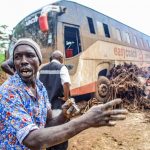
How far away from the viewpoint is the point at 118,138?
5.49m

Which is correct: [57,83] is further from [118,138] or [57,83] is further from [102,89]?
[102,89]

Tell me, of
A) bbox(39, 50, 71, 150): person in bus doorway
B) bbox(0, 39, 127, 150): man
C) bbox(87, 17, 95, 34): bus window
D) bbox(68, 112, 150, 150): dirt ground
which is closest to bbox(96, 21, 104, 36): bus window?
bbox(87, 17, 95, 34): bus window

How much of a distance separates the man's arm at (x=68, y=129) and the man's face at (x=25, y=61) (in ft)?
1.36

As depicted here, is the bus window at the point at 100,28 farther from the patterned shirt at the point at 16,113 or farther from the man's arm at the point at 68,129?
the man's arm at the point at 68,129

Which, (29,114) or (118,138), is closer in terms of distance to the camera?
(29,114)

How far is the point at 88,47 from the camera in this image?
324 inches

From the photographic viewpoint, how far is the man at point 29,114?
1431 millimetres

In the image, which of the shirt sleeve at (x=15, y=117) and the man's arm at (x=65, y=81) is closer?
the shirt sleeve at (x=15, y=117)

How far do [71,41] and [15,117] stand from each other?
6370 mm

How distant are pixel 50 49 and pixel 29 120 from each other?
551 cm

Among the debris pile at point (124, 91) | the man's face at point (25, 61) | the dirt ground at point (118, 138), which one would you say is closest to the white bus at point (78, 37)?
the debris pile at point (124, 91)

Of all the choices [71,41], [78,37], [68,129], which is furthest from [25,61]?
[78,37]

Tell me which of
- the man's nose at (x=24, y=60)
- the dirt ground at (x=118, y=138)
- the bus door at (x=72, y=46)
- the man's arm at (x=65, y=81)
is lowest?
the dirt ground at (x=118, y=138)

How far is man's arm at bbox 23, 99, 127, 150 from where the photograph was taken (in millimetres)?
1421
